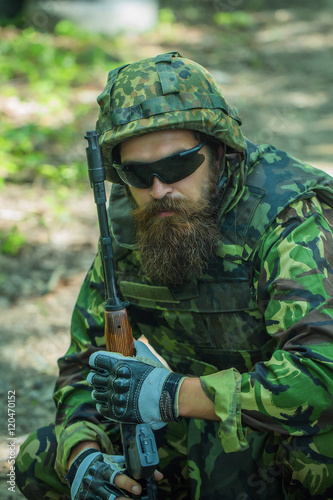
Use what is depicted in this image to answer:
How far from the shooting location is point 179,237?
2.86 meters

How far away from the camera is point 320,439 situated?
8.06 feet

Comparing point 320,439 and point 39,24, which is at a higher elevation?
point 39,24

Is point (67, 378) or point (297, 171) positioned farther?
point (67, 378)

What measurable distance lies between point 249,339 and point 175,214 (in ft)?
2.20

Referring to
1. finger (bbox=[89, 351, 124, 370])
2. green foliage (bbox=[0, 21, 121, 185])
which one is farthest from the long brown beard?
green foliage (bbox=[0, 21, 121, 185])

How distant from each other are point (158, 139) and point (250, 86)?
28.3 feet

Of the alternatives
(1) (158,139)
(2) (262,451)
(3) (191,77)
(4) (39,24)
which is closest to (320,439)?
(2) (262,451)

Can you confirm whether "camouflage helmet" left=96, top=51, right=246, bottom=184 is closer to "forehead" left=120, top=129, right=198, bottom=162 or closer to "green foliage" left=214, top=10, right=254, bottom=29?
"forehead" left=120, top=129, right=198, bottom=162

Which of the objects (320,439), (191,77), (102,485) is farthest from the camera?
(191,77)

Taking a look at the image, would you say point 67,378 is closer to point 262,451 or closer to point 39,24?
point 262,451

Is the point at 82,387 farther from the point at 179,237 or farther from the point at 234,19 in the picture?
the point at 234,19

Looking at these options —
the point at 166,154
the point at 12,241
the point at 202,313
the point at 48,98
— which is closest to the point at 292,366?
the point at 202,313

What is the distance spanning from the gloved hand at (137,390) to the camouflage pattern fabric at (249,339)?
0.16 m

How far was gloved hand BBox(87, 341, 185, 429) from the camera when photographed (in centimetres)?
241
